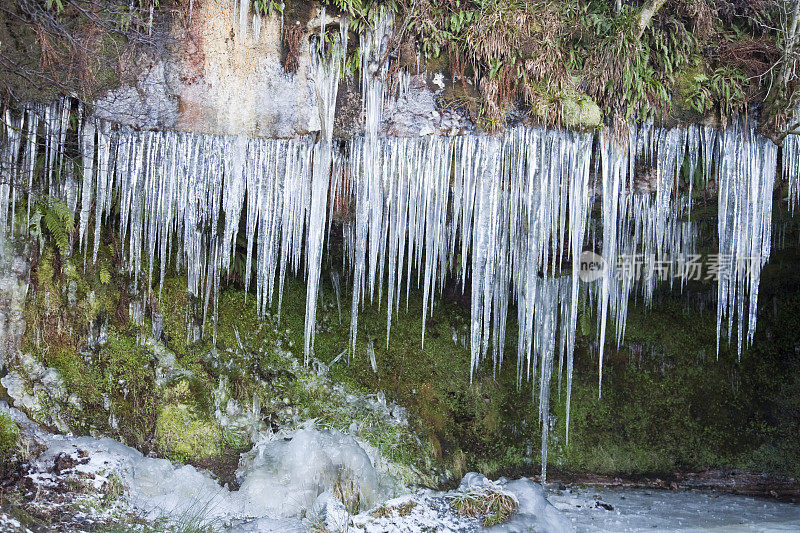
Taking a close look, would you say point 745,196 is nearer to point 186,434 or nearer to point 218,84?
point 218,84

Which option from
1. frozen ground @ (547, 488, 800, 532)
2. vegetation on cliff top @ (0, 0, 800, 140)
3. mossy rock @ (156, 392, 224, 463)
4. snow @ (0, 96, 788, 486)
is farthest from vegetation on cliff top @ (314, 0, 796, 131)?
mossy rock @ (156, 392, 224, 463)

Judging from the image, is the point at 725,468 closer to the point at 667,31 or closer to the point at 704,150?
the point at 704,150

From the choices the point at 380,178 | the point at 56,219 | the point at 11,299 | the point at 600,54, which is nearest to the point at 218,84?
the point at 380,178

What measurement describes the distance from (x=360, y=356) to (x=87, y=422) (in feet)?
12.4

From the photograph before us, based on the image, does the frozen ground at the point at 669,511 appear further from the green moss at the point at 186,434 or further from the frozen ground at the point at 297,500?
the green moss at the point at 186,434

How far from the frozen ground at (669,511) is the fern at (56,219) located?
20.3 ft

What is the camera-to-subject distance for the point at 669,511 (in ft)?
24.0

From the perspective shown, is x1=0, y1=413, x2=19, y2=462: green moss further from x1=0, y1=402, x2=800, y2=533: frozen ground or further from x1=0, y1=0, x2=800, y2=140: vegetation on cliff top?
x1=0, y1=0, x2=800, y2=140: vegetation on cliff top

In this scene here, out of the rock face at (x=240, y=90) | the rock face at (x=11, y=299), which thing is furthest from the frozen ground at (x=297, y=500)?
A: the rock face at (x=240, y=90)

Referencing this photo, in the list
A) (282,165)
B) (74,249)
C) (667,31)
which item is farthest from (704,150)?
(74,249)

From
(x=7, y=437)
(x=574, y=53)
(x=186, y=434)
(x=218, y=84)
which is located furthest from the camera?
(x=186, y=434)

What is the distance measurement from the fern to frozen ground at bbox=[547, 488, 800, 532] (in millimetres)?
6200

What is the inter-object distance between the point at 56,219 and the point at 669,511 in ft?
25.6

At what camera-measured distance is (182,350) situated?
733 cm
